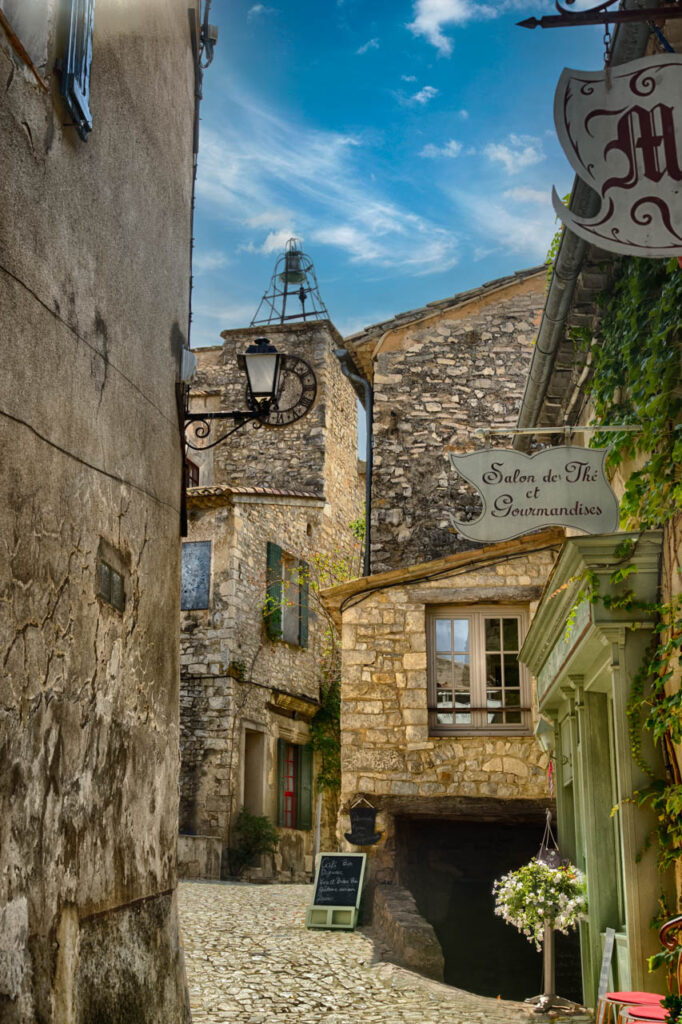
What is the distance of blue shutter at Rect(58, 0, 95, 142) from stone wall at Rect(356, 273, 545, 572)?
9.59 meters

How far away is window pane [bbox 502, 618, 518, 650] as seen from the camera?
12.1 meters

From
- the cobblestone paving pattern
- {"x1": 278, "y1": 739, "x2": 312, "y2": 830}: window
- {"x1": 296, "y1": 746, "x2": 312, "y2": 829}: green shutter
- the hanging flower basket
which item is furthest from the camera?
{"x1": 296, "y1": 746, "x2": 312, "y2": 829}: green shutter

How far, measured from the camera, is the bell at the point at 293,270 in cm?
2495

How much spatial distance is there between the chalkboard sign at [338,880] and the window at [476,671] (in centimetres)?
173

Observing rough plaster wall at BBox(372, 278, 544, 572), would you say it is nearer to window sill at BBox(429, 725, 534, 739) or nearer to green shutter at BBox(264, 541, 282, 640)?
window sill at BBox(429, 725, 534, 739)

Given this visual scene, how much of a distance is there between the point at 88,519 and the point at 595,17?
277 cm

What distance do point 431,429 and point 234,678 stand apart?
18.0 ft

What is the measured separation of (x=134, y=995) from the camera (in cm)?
459

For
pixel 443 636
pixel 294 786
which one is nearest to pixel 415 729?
pixel 443 636

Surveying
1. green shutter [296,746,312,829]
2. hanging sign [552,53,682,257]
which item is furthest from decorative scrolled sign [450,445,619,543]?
green shutter [296,746,312,829]

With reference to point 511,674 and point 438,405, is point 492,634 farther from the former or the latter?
point 438,405

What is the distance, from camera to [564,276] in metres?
6.41

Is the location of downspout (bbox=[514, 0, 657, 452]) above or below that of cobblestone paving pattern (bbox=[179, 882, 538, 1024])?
above

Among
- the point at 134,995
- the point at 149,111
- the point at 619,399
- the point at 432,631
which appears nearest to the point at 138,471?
the point at 149,111
